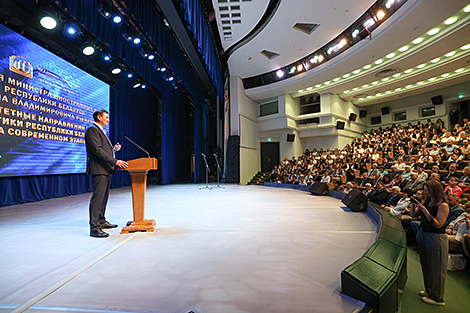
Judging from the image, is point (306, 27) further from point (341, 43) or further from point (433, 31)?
point (433, 31)

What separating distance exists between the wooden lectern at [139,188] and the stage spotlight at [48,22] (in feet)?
13.3

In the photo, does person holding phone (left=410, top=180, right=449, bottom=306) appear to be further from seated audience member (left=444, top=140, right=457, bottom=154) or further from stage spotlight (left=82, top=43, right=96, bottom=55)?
stage spotlight (left=82, top=43, right=96, bottom=55)

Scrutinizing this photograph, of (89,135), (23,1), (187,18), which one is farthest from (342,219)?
(23,1)

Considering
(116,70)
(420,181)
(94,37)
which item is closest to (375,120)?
(420,181)

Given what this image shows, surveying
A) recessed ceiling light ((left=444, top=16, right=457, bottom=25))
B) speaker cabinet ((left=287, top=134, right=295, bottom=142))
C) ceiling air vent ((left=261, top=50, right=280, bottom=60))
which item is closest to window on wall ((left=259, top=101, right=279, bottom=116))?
speaker cabinet ((left=287, top=134, right=295, bottom=142))

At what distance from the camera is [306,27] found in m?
7.45

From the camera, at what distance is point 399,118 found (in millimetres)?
13367

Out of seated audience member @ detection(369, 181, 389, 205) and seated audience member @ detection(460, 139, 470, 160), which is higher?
seated audience member @ detection(460, 139, 470, 160)

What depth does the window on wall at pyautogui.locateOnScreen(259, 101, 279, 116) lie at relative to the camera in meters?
12.5

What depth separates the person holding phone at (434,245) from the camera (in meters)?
1.85

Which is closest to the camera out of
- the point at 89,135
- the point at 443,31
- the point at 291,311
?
the point at 291,311

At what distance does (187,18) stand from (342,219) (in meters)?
4.06

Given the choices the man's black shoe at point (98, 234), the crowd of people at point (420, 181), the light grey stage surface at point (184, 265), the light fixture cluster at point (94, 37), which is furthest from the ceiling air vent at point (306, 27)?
the man's black shoe at point (98, 234)

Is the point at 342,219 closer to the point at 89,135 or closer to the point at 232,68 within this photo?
the point at 89,135
